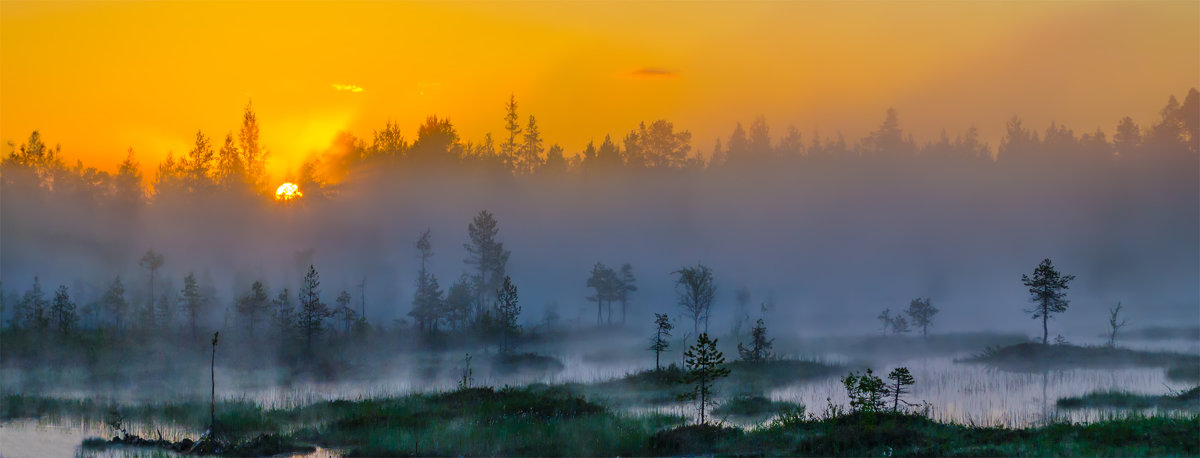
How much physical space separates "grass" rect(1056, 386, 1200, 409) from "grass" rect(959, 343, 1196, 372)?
17213 mm

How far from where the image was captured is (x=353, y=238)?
134750 mm

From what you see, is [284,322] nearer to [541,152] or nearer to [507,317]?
[507,317]

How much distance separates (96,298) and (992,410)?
97.5 meters

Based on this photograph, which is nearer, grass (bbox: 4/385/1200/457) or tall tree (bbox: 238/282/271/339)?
grass (bbox: 4/385/1200/457)

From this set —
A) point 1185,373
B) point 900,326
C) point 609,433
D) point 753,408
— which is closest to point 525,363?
point 753,408

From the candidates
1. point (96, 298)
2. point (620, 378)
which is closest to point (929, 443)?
point (620, 378)

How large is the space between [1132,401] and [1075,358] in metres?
21.6

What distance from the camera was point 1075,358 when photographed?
2537 inches

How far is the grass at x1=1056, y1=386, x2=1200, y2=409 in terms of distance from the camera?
1663 inches

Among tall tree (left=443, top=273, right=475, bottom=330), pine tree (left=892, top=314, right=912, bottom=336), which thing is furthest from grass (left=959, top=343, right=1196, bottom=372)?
tall tree (left=443, top=273, right=475, bottom=330)

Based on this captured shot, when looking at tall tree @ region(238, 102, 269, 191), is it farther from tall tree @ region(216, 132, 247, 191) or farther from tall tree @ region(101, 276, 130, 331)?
tall tree @ region(101, 276, 130, 331)

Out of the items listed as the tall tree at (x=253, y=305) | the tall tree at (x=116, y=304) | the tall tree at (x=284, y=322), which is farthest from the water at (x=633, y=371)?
the tall tree at (x=116, y=304)

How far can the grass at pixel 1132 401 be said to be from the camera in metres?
42.2

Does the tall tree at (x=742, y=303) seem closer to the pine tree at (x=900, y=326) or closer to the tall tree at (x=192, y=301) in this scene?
the pine tree at (x=900, y=326)
